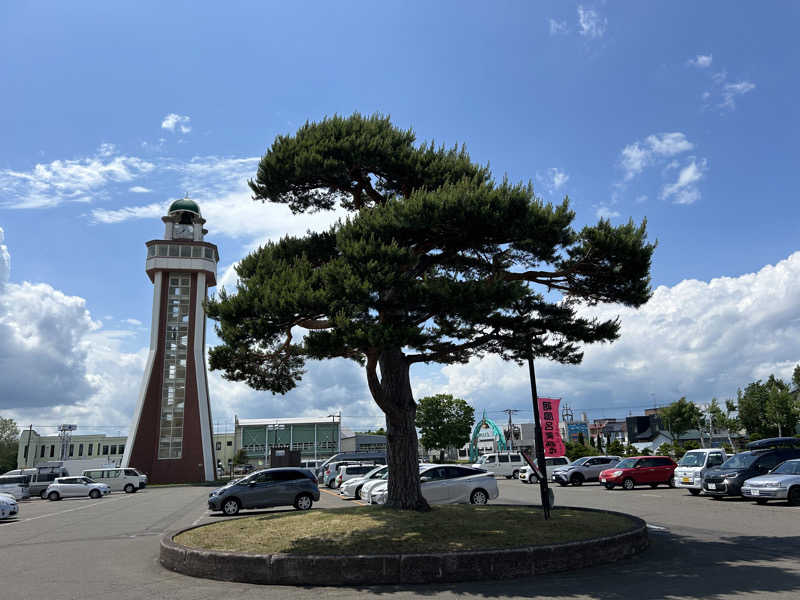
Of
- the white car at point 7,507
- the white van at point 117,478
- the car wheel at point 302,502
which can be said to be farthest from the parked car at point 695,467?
the white van at point 117,478

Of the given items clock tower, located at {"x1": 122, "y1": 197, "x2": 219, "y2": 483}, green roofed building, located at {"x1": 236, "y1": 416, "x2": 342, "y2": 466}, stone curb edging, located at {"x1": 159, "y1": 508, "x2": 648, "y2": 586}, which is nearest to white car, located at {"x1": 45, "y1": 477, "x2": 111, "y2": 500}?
clock tower, located at {"x1": 122, "y1": 197, "x2": 219, "y2": 483}

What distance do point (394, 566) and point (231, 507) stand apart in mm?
11721

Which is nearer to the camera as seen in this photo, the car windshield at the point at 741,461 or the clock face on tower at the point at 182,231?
the car windshield at the point at 741,461

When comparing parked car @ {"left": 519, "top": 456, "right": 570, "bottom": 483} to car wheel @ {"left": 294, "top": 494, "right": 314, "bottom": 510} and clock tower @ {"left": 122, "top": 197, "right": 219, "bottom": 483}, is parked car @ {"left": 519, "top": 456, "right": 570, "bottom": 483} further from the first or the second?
clock tower @ {"left": 122, "top": 197, "right": 219, "bottom": 483}

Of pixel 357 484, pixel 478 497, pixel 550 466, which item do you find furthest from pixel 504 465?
pixel 478 497

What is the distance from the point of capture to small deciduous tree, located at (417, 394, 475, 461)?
6600 centimetres

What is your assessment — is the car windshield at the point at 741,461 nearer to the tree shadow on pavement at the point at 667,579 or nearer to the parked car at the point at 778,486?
the parked car at the point at 778,486

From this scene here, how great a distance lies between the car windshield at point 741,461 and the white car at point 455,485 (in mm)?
8877

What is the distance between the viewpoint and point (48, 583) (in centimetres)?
834

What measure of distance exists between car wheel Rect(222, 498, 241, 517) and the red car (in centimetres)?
1698

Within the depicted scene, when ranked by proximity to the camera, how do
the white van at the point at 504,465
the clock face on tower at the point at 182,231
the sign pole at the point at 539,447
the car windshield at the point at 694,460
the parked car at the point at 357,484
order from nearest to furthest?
the sign pole at the point at 539,447
the car windshield at the point at 694,460
the parked car at the point at 357,484
the white van at the point at 504,465
the clock face on tower at the point at 182,231

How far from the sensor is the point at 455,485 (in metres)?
17.2

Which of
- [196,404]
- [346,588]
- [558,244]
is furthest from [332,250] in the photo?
[196,404]

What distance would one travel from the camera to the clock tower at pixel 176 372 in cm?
4997
